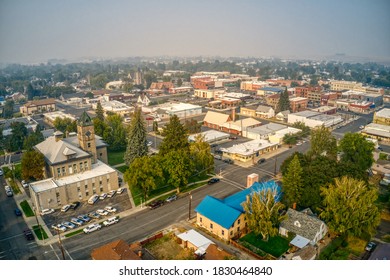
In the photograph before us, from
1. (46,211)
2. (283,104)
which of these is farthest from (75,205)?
(283,104)

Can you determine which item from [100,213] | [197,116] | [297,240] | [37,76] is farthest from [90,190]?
[37,76]

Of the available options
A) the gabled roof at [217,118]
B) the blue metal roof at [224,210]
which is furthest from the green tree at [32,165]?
the gabled roof at [217,118]

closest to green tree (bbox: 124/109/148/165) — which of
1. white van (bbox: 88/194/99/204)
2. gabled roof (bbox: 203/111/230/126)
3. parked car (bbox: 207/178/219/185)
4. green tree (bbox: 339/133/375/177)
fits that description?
white van (bbox: 88/194/99/204)

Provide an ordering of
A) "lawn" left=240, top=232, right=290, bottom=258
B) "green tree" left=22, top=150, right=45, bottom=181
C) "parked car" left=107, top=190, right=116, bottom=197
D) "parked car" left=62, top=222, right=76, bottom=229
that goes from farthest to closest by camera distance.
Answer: "parked car" left=107, top=190, right=116, bottom=197, "green tree" left=22, top=150, right=45, bottom=181, "parked car" left=62, top=222, right=76, bottom=229, "lawn" left=240, top=232, right=290, bottom=258

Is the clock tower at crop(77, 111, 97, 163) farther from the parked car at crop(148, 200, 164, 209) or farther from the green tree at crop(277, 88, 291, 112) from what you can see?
the green tree at crop(277, 88, 291, 112)

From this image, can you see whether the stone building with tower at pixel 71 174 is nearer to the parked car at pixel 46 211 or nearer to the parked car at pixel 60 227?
the parked car at pixel 46 211

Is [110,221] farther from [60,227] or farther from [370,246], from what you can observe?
[370,246]
